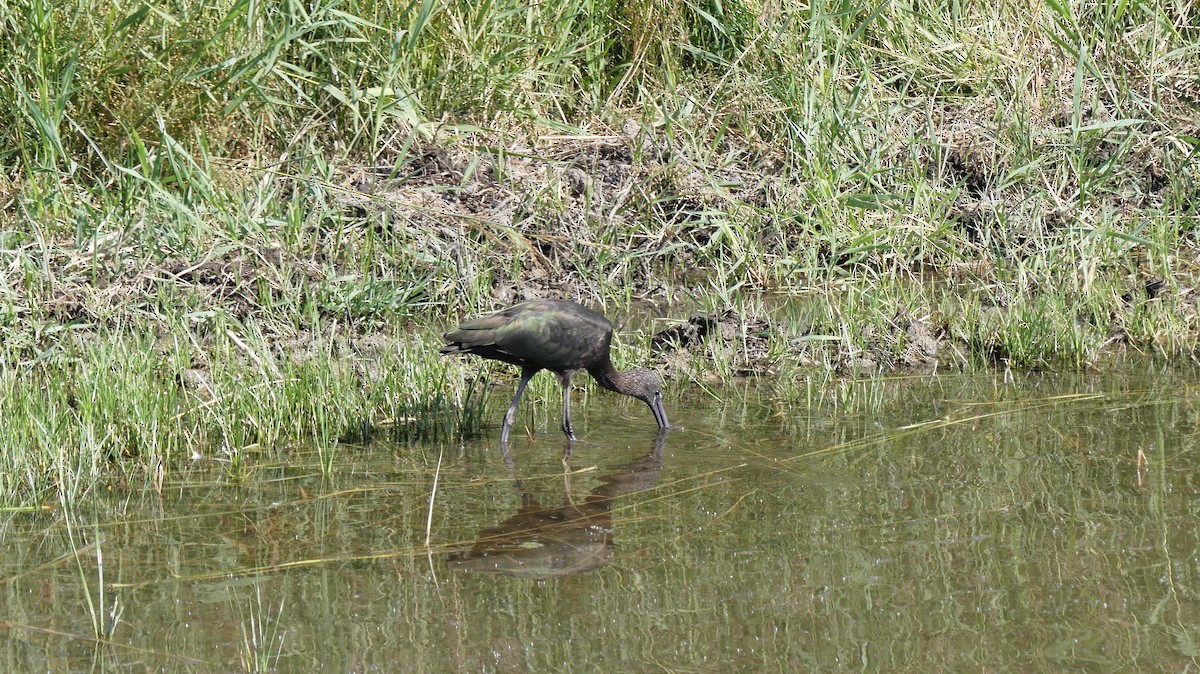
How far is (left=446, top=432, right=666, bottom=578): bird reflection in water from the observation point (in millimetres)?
4496

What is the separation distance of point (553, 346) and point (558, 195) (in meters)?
2.56

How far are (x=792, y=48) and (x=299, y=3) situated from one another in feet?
9.87

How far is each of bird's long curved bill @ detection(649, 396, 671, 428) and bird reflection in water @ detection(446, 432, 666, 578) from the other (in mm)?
695

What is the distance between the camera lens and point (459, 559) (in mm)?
4559

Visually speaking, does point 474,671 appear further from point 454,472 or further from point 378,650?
point 454,472

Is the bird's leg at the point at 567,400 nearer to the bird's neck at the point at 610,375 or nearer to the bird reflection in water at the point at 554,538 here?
the bird's neck at the point at 610,375

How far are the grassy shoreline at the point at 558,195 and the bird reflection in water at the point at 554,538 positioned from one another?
3.43 feet

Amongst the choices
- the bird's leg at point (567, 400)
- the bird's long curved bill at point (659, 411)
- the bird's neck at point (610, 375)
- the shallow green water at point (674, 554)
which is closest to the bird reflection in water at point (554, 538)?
the shallow green water at point (674, 554)

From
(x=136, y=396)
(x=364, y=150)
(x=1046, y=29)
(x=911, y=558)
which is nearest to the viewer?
(x=911, y=558)

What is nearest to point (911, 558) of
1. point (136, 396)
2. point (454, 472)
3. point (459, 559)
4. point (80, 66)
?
point (459, 559)

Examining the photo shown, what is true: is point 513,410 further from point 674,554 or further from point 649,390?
point 674,554

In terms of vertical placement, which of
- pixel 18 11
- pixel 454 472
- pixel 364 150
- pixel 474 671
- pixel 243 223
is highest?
pixel 18 11

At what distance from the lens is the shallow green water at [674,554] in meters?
3.79

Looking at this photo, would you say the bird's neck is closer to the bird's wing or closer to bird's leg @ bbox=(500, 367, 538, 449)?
the bird's wing
